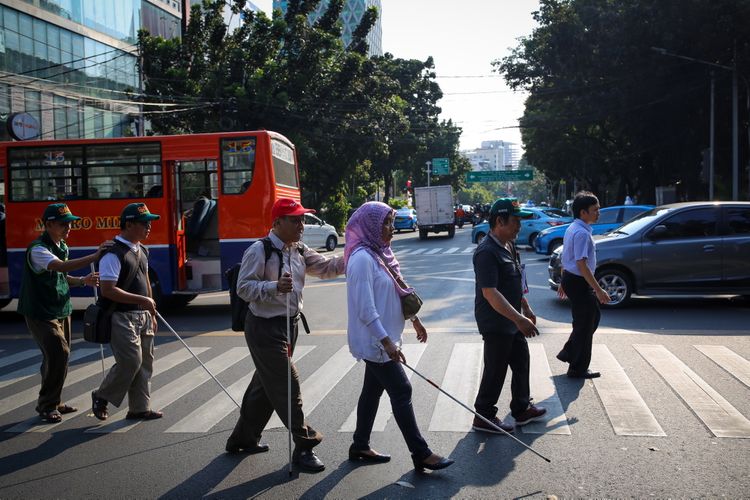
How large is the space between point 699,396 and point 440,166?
201ft

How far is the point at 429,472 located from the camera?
4625mm

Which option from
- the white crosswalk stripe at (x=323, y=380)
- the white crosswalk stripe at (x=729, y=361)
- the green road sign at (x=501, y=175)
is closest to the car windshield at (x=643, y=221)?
the white crosswalk stripe at (x=729, y=361)

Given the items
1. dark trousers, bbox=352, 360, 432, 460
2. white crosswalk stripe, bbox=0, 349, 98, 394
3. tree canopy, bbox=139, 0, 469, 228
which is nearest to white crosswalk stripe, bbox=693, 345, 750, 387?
dark trousers, bbox=352, 360, 432, 460

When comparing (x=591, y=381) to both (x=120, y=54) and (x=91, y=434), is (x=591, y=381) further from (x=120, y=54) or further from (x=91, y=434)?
(x=120, y=54)

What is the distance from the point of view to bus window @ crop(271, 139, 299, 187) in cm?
1313

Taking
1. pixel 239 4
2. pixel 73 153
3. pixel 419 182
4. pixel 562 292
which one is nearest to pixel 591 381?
pixel 562 292

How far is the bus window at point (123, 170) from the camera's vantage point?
12531 mm

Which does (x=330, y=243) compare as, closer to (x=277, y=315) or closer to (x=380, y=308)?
(x=277, y=315)

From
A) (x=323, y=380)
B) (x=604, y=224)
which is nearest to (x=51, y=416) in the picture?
(x=323, y=380)

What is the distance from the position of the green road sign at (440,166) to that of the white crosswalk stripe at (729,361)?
58.8m

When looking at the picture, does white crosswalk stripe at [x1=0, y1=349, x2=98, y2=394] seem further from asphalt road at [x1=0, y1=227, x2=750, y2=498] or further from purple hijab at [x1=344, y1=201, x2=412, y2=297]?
purple hijab at [x1=344, y1=201, x2=412, y2=297]

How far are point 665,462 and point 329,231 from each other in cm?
2399

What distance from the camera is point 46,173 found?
12.9m

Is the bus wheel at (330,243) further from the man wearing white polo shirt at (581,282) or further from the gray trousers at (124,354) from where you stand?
the gray trousers at (124,354)
